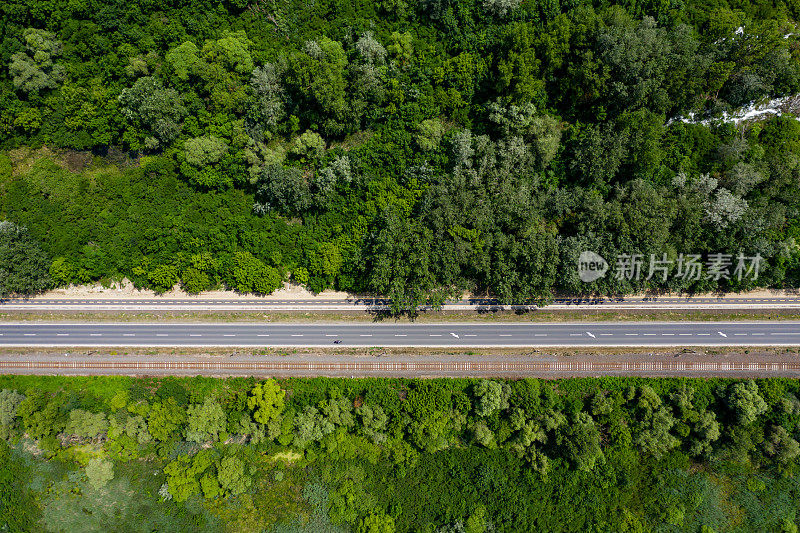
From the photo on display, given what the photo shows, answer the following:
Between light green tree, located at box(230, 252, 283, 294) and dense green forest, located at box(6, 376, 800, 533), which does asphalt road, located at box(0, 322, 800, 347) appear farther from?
light green tree, located at box(230, 252, 283, 294)

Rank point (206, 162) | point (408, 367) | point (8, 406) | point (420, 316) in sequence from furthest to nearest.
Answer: point (420, 316) → point (408, 367) → point (206, 162) → point (8, 406)

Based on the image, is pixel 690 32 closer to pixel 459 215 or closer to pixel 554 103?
pixel 554 103

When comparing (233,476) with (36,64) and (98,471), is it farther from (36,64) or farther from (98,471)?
(36,64)

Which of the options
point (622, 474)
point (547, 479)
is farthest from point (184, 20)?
point (622, 474)

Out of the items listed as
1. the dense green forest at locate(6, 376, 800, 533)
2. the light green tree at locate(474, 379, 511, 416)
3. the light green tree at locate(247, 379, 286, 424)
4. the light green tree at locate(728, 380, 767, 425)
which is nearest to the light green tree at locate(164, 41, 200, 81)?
the dense green forest at locate(6, 376, 800, 533)

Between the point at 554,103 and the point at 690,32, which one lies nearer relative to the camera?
the point at 690,32

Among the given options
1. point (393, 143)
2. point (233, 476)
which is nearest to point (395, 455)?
point (233, 476)
